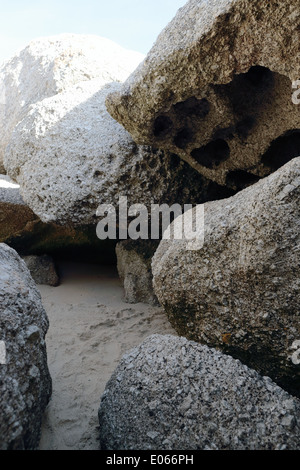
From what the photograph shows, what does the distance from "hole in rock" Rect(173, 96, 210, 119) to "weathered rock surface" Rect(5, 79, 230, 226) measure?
0.43 m

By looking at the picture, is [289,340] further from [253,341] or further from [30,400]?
[30,400]

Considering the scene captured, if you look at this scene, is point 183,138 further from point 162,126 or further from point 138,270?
point 138,270

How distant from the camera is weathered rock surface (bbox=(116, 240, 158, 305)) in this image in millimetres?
3619

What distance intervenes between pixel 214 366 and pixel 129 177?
5.71 ft

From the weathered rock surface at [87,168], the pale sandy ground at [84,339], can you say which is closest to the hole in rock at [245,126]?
the weathered rock surface at [87,168]

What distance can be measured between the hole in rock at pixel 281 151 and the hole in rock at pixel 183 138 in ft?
1.68

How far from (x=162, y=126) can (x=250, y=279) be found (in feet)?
4.43

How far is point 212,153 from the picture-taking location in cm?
310

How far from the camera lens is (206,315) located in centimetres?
231

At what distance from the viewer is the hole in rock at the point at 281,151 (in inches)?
112

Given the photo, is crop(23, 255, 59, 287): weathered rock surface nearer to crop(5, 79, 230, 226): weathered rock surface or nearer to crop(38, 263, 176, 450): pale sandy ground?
crop(38, 263, 176, 450): pale sandy ground

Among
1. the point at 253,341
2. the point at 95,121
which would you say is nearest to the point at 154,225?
the point at 95,121

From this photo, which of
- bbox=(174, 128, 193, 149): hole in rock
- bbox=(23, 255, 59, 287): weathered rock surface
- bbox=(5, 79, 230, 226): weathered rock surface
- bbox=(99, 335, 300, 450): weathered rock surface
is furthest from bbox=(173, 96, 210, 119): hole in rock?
bbox=(23, 255, 59, 287): weathered rock surface

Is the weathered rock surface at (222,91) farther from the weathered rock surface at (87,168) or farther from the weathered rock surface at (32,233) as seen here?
the weathered rock surface at (32,233)
